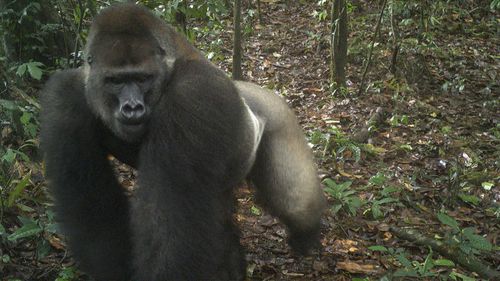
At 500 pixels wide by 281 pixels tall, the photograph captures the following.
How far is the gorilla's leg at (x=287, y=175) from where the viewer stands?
466 centimetres

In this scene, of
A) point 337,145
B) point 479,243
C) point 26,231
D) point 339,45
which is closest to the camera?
point 26,231

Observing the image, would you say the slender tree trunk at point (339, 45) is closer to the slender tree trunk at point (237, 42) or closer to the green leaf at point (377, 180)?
the slender tree trunk at point (237, 42)

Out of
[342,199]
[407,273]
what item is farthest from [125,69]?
[342,199]

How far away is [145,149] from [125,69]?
1.52ft

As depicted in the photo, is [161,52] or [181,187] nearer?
[181,187]

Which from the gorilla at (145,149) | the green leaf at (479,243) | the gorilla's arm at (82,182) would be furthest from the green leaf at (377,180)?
the gorilla's arm at (82,182)

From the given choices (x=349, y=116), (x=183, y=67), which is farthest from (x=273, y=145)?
(x=349, y=116)

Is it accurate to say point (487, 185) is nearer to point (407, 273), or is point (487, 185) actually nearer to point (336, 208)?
point (336, 208)

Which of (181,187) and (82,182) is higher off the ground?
(181,187)

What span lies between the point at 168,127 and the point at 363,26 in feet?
26.0

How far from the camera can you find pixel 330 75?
8688 mm

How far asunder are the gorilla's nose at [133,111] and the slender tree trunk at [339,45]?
5.31m

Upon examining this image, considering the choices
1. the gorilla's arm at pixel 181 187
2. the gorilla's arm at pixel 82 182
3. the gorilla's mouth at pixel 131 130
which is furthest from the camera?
the gorilla's arm at pixel 82 182

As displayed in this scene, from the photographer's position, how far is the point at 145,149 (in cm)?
329
